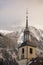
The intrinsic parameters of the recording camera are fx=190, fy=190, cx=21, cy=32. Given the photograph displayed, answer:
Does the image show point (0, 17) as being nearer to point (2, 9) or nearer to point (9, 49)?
point (2, 9)

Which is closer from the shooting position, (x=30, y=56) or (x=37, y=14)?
(x=30, y=56)

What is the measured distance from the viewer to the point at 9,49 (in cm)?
251

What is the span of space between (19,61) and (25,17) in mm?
606

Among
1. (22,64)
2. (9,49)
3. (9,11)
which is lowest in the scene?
(22,64)

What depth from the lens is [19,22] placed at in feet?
8.52

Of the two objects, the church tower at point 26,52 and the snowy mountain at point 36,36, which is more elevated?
the snowy mountain at point 36,36

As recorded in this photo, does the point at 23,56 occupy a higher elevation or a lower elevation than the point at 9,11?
lower

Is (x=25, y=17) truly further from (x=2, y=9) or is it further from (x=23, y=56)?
(x=23, y=56)

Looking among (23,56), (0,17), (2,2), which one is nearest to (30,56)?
(23,56)

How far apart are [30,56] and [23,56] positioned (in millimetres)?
91

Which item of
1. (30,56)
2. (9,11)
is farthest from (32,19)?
(30,56)

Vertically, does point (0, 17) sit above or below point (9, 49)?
above

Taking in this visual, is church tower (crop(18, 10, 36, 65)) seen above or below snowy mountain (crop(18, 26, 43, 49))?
below

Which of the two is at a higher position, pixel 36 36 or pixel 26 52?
pixel 36 36
